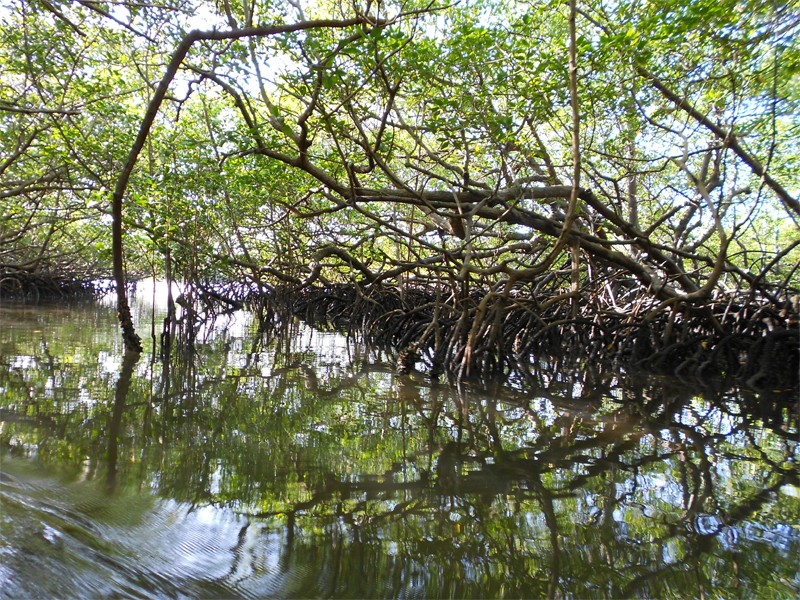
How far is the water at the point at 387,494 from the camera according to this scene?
1.67m

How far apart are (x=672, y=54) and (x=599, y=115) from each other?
799 millimetres

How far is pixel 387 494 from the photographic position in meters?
2.30

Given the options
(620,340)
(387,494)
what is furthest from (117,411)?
(620,340)

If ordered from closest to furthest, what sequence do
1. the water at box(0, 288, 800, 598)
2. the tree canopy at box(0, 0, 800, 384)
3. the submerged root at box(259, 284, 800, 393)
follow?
the water at box(0, 288, 800, 598)
the tree canopy at box(0, 0, 800, 384)
the submerged root at box(259, 284, 800, 393)

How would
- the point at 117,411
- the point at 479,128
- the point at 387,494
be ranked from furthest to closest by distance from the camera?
the point at 479,128
the point at 117,411
the point at 387,494

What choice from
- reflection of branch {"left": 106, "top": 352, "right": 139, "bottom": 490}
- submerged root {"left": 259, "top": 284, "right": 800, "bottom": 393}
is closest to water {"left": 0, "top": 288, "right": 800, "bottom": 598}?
reflection of branch {"left": 106, "top": 352, "right": 139, "bottom": 490}

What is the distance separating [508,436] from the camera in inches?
129

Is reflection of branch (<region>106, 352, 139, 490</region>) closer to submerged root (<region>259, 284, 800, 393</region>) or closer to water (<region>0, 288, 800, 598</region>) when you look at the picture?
water (<region>0, 288, 800, 598</region>)

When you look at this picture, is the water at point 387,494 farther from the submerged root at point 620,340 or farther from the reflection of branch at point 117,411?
the submerged root at point 620,340

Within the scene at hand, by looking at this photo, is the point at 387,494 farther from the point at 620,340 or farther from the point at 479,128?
the point at 620,340

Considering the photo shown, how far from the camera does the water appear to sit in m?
1.67

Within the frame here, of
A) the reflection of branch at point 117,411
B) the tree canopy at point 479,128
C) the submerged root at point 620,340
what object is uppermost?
the tree canopy at point 479,128

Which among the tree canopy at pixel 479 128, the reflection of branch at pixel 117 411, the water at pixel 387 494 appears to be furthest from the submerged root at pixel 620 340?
the reflection of branch at pixel 117 411

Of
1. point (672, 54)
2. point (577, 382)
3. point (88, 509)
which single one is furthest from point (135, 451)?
point (672, 54)
